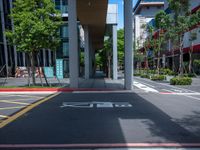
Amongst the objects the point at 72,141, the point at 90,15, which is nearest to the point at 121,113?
the point at 72,141

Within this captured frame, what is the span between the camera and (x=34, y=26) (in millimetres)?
22438

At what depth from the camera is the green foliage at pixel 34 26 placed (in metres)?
22.6

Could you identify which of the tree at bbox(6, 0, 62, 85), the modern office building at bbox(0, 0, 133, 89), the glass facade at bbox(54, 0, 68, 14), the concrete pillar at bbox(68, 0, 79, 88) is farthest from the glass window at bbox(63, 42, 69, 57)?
the concrete pillar at bbox(68, 0, 79, 88)

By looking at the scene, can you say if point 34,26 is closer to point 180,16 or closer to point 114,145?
point 180,16

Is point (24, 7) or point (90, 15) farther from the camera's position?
point (90, 15)

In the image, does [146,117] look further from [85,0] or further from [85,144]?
[85,0]

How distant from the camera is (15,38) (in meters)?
23.3

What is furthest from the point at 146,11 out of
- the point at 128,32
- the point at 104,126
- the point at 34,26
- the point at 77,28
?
the point at 104,126

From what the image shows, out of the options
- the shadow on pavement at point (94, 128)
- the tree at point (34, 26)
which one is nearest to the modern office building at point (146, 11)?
the tree at point (34, 26)

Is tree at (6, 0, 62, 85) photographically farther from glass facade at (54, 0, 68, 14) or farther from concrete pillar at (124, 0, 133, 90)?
glass facade at (54, 0, 68, 14)

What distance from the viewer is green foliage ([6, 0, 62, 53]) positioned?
74.2 ft

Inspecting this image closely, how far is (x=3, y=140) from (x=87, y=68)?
31.6 metres

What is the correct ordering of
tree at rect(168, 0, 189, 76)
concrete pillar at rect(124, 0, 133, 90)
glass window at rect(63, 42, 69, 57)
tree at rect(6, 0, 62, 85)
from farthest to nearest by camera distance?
glass window at rect(63, 42, 69, 57) < tree at rect(168, 0, 189, 76) < tree at rect(6, 0, 62, 85) < concrete pillar at rect(124, 0, 133, 90)

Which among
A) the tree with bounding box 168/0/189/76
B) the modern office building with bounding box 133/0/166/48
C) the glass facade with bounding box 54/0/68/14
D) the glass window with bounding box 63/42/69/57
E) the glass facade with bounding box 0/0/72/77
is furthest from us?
the modern office building with bounding box 133/0/166/48
